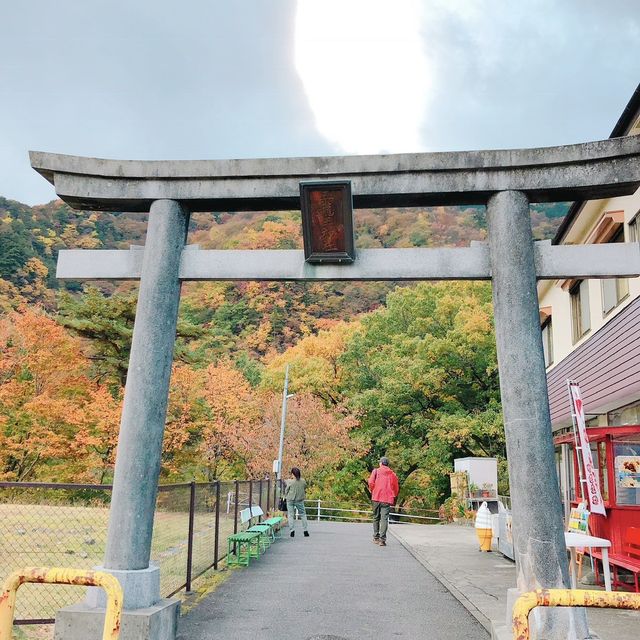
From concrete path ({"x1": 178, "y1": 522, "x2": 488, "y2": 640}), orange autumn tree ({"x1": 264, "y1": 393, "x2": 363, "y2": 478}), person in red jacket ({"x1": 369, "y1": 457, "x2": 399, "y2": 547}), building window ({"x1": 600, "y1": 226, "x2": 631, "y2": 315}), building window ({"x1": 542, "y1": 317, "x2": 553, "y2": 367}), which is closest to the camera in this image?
concrete path ({"x1": 178, "y1": 522, "x2": 488, "y2": 640})

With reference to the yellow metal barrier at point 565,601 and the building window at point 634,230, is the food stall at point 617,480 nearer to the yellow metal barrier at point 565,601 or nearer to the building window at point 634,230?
the building window at point 634,230

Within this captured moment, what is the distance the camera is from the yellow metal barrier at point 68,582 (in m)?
3.35

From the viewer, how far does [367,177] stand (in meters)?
6.57

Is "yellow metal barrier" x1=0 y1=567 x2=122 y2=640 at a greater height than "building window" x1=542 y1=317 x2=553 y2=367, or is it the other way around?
"building window" x1=542 y1=317 x2=553 y2=367

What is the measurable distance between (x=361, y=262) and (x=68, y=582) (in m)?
4.06

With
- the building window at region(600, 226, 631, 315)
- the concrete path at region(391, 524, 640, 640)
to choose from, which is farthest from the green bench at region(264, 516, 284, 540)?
the building window at region(600, 226, 631, 315)

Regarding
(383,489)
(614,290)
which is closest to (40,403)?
(383,489)

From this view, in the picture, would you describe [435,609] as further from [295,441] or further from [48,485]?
[295,441]

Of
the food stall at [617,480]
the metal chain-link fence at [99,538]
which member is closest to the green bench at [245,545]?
the metal chain-link fence at [99,538]

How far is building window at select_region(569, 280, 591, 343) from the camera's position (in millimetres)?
14344

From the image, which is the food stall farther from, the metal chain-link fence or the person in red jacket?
the metal chain-link fence

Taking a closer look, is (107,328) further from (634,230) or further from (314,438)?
(634,230)

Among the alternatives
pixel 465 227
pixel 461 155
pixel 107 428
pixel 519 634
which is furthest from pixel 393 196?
pixel 465 227

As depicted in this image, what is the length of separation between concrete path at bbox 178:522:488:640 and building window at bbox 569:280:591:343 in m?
6.79
